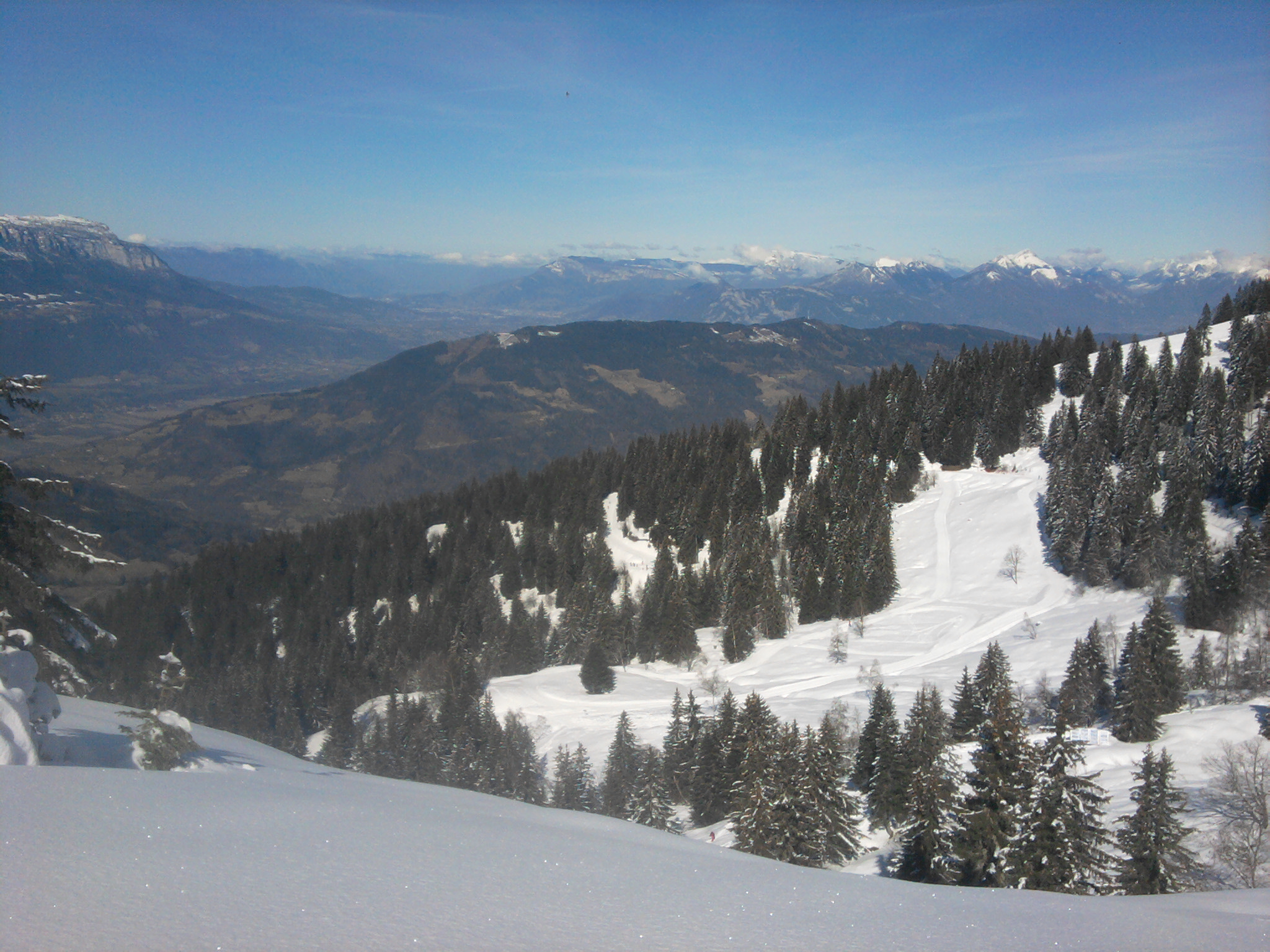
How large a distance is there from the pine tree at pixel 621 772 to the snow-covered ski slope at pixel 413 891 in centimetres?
3606

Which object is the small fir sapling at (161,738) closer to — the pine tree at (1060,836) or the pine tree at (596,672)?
the pine tree at (1060,836)

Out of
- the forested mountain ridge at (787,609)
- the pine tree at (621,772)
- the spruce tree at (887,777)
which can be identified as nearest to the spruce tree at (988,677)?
the forested mountain ridge at (787,609)

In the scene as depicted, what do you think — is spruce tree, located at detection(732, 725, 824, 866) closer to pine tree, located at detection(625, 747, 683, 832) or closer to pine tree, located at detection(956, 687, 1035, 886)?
pine tree, located at detection(956, 687, 1035, 886)

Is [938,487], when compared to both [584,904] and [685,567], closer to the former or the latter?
[685,567]

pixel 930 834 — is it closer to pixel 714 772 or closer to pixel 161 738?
pixel 714 772

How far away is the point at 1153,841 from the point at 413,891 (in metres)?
25.1

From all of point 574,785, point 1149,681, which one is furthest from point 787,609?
point 1149,681

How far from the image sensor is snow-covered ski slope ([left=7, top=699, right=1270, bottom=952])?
5625 millimetres

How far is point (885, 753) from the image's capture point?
35.7 metres

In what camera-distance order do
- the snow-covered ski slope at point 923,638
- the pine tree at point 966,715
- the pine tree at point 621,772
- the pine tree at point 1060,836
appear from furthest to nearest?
the snow-covered ski slope at point 923,638
the pine tree at point 621,772
the pine tree at point 966,715
the pine tree at point 1060,836

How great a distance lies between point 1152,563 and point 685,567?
50200mm

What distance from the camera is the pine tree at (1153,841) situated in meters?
21.0

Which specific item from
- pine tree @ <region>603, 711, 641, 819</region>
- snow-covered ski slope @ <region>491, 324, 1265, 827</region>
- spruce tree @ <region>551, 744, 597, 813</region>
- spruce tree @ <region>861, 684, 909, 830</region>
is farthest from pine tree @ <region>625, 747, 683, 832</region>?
snow-covered ski slope @ <region>491, 324, 1265, 827</region>

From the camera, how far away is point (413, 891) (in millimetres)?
6812
